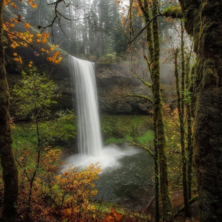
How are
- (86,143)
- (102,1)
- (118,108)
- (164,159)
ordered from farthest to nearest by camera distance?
1. (102,1)
2. (118,108)
3. (86,143)
4. (164,159)

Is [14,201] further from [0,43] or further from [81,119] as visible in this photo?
[81,119]

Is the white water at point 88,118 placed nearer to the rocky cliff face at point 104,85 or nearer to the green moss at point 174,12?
the rocky cliff face at point 104,85

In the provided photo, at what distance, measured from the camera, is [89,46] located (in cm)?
2795

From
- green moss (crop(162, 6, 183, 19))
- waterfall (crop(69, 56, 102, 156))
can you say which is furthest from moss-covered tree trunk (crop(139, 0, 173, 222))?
waterfall (crop(69, 56, 102, 156))

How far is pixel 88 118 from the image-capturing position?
16875 millimetres

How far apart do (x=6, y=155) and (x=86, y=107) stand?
563 inches

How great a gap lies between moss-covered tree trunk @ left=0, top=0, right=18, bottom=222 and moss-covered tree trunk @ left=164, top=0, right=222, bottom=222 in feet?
10.7

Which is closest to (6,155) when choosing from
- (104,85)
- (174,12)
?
(174,12)

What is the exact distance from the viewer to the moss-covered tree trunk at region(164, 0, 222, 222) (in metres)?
1.45

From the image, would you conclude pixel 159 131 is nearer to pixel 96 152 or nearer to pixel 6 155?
pixel 6 155

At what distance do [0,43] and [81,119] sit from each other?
555 inches

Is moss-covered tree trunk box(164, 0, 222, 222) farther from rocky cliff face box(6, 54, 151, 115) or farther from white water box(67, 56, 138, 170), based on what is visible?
white water box(67, 56, 138, 170)

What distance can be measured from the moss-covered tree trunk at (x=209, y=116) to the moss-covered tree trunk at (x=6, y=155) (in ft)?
10.7

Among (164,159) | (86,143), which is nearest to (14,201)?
(164,159)
